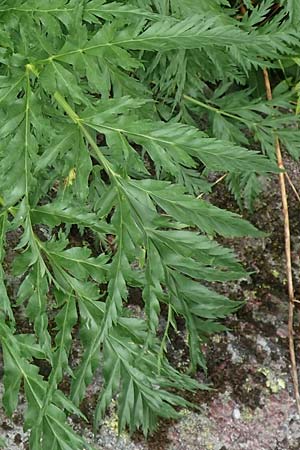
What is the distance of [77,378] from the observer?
1281 mm

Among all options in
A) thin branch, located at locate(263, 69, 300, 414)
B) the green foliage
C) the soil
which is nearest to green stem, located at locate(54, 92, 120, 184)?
the green foliage

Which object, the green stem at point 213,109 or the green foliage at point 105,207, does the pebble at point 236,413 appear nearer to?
the green foliage at point 105,207

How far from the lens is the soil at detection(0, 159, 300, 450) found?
5.05 feet

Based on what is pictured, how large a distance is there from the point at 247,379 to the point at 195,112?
0.71 meters

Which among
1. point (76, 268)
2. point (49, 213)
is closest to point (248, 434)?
point (76, 268)

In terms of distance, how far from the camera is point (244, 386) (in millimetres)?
1595

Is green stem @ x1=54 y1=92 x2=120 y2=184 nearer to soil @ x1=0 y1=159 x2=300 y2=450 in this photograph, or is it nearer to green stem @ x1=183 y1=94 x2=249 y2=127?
soil @ x1=0 y1=159 x2=300 y2=450

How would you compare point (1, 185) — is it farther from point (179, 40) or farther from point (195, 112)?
point (195, 112)

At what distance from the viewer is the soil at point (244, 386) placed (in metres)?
1.54

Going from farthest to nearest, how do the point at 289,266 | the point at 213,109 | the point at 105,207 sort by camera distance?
1. the point at 213,109
2. the point at 289,266
3. the point at 105,207

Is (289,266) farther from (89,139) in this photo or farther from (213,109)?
(89,139)

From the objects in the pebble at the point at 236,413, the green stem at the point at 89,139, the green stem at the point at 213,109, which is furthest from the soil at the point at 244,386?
the green stem at the point at 89,139

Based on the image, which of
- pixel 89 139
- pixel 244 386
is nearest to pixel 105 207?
pixel 89 139

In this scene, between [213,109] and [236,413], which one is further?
[213,109]
